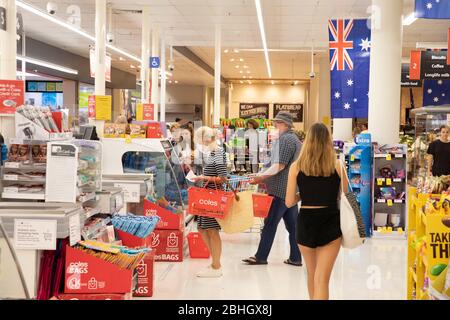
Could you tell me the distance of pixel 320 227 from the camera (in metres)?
4.22

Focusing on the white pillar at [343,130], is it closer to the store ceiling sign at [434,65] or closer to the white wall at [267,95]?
the store ceiling sign at [434,65]

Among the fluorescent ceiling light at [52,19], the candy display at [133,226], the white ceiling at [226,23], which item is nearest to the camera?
the candy display at [133,226]

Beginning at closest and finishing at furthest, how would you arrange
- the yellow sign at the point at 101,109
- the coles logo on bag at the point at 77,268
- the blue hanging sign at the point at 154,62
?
the coles logo on bag at the point at 77,268
the yellow sign at the point at 101,109
the blue hanging sign at the point at 154,62

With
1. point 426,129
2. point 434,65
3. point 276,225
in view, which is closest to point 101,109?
point 276,225

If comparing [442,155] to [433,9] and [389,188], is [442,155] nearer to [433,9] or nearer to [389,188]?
[389,188]

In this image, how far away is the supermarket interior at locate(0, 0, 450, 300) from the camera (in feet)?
13.3

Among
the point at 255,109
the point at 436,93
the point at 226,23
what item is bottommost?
the point at 436,93

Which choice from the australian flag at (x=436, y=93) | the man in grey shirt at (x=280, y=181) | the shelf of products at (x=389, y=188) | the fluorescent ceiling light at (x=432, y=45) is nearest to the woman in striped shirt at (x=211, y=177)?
the man in grey shirt at (x=280, y=181)

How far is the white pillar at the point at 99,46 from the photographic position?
1115cm

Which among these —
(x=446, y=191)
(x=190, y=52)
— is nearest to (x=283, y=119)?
(x=446, y=191)

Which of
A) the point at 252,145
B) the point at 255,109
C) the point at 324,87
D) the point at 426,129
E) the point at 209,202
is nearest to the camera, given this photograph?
the point at 209,202

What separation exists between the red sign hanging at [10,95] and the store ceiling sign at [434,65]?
42.4 feet

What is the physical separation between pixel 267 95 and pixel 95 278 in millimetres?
34033

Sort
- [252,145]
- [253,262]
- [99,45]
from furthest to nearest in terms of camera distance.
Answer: [252,145], [99,45], [253,262]
